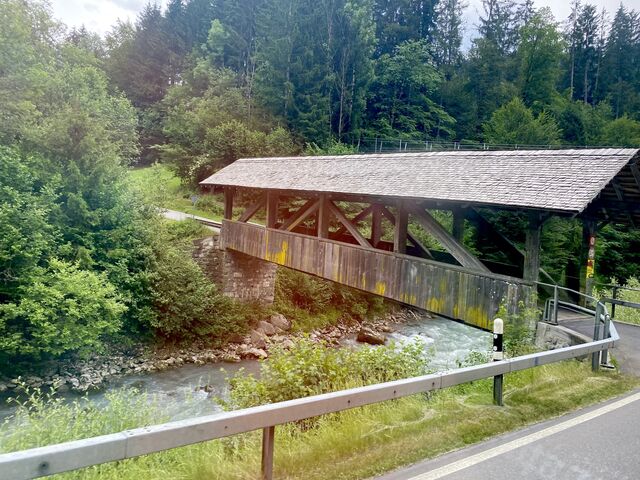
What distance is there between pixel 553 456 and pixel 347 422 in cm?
168

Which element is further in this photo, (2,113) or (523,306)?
(2,113)

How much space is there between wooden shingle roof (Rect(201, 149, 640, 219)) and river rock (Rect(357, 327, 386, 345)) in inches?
306

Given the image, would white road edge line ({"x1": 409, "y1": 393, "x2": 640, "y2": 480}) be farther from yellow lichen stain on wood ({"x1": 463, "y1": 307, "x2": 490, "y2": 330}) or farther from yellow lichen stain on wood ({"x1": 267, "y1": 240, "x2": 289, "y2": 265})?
yellow lichen stain on wood ({"x1": 267, "y1": 240, "x2": 289, "y2": 265})

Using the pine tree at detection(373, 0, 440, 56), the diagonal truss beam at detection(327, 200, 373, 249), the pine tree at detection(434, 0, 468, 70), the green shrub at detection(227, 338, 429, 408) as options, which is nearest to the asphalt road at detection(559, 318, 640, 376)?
the green shrub at detection(227, 338, 429, 408)

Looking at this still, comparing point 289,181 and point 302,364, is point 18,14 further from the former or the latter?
point 302,364

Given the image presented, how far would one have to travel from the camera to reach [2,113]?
1366cm

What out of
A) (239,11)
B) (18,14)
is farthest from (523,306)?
(239,11)

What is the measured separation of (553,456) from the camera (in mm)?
3492

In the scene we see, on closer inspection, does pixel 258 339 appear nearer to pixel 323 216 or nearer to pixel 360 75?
pixel 323 216

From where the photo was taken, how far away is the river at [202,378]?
10273 millimetres

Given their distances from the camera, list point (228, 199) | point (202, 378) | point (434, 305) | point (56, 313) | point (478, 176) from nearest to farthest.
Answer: point (478, 176)
point (434, 305)
point (56, 313)
point (202, 378)
point (228, 199)

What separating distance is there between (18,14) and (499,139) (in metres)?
23.9

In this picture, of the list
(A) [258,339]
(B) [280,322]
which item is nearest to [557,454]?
(A) [258,339]

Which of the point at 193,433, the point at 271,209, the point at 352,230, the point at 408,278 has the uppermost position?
the point at 271,209
